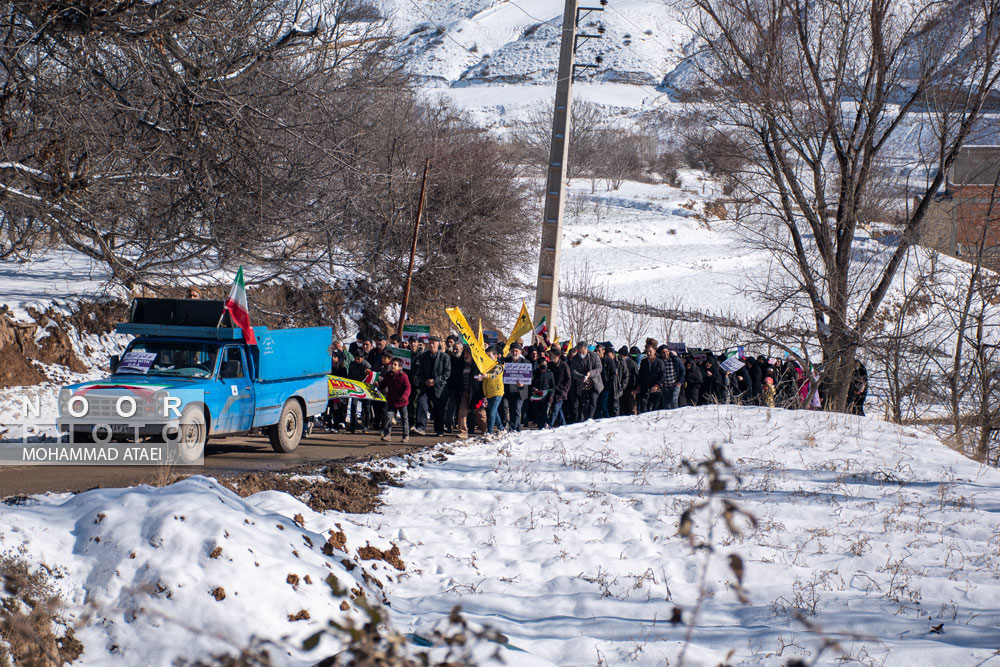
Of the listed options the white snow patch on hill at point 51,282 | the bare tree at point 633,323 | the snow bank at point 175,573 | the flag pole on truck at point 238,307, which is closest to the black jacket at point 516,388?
the flag pole on truck at point 238,307

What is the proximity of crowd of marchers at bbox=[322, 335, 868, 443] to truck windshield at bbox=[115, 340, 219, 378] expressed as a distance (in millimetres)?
3640

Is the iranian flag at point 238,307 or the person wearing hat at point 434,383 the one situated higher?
the iranian flag at point 238,307

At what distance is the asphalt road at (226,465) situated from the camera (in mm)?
10805

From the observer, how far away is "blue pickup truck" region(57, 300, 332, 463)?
1190 centimetres

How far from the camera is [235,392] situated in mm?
13242

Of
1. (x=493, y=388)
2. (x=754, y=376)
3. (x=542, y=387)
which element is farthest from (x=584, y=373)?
(x=754, y=376)

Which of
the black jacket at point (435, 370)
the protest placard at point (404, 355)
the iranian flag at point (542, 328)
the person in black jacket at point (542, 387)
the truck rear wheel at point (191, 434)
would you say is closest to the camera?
the truck rear wheel at point (191, 434)

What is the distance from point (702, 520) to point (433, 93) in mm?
131461

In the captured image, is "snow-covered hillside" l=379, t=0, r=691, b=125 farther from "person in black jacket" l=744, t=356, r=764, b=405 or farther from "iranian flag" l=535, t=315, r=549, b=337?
"person in black jacket" l=744, t=356, r=764, b=405

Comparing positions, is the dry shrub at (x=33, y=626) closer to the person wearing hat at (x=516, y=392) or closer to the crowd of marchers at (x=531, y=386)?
the crowd of marchers at (x=531, y=386)

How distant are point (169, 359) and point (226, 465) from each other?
1.88 metres

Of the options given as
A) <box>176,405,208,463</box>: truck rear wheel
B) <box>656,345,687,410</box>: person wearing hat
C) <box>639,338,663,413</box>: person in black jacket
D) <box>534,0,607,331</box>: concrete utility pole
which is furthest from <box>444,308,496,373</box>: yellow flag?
<box>534,0,607,331</box>: concrete utility pole

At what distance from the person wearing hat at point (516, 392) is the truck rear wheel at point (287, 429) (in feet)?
13.2

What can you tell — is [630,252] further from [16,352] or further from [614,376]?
[16,352]
